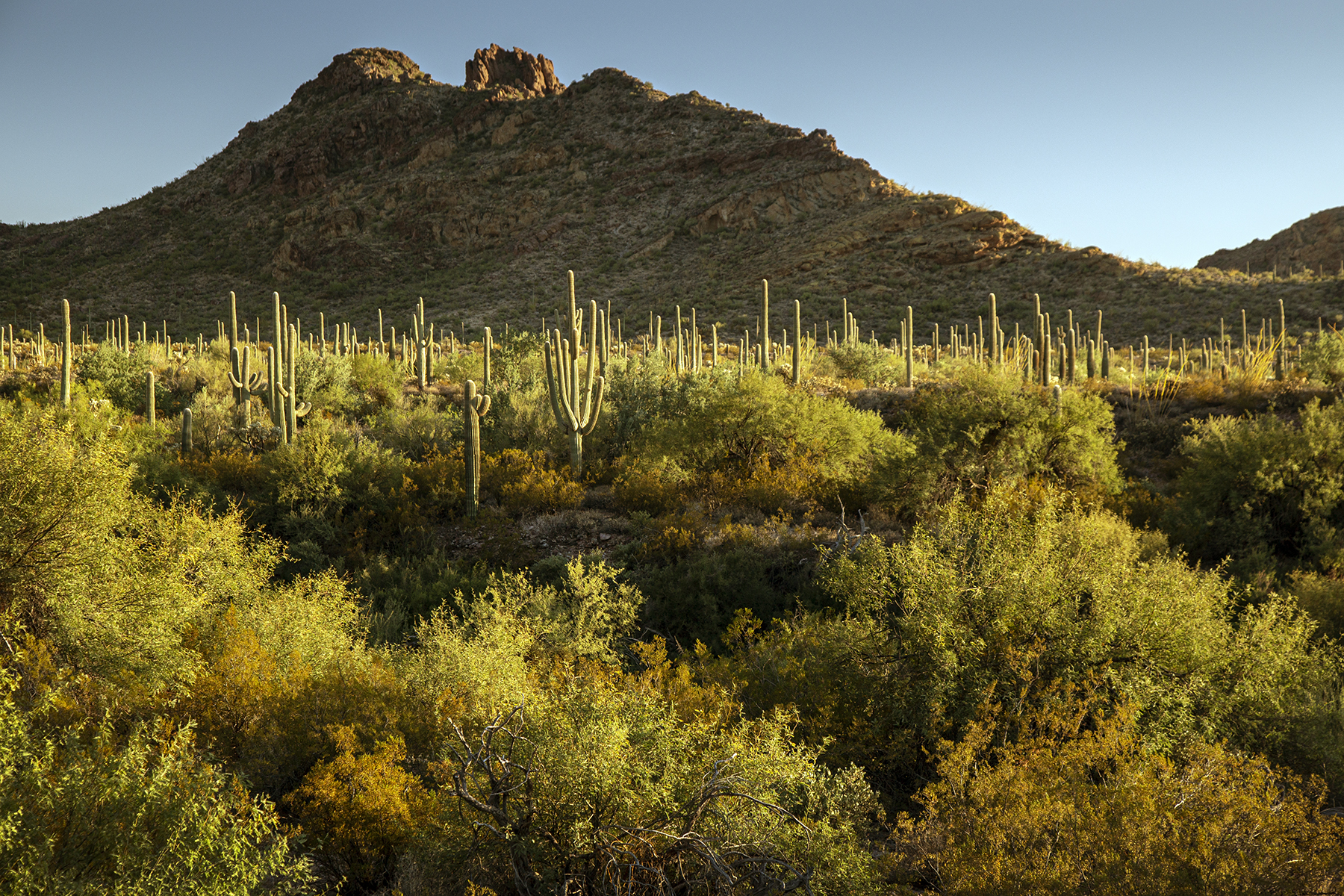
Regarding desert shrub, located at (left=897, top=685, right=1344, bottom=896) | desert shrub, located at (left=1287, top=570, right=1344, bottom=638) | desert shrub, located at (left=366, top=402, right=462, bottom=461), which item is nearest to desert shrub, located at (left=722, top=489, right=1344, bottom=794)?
desert shrub, located at (left=897, top=685, right=1344, bottom=896)

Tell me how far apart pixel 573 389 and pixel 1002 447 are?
693cm

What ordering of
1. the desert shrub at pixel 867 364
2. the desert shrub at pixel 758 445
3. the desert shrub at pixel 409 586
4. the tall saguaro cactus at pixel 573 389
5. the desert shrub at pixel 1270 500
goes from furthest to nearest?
the desert shrub at pixel 867 364 → the tall saguaro cactus at pixel 573 389 → the desert shrub at pixel 758 445 → the desert shrub at pixel 1270 500 → the desert shrub at pixel 409 586

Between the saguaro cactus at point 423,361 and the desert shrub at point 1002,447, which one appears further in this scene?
the saguaro cactus at point 423,361

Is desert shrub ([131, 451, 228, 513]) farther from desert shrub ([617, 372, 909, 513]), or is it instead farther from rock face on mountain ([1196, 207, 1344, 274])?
rock face on mountain ([1196, 207, 1344, 274])

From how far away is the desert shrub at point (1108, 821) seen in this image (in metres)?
3.48

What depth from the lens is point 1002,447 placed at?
11180 mm

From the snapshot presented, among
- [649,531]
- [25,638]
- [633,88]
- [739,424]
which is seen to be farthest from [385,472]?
[633,88]

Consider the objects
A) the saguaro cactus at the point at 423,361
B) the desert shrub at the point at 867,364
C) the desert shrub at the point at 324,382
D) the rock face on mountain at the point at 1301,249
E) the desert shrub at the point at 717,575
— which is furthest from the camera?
the rock face on mountain at the point at 1301,249

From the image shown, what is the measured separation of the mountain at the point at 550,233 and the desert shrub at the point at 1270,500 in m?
23.5

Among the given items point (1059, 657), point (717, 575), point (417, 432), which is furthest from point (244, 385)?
point (1059, 657)

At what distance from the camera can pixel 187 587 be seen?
647 cm

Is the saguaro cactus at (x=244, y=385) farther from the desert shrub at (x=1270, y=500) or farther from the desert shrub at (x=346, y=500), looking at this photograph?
the desert shrub at (x=1270, y=500)

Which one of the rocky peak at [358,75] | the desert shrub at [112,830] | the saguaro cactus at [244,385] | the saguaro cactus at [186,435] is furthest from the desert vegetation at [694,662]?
the rocky peak at [358,75]

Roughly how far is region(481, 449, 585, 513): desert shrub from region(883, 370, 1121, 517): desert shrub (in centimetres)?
488
